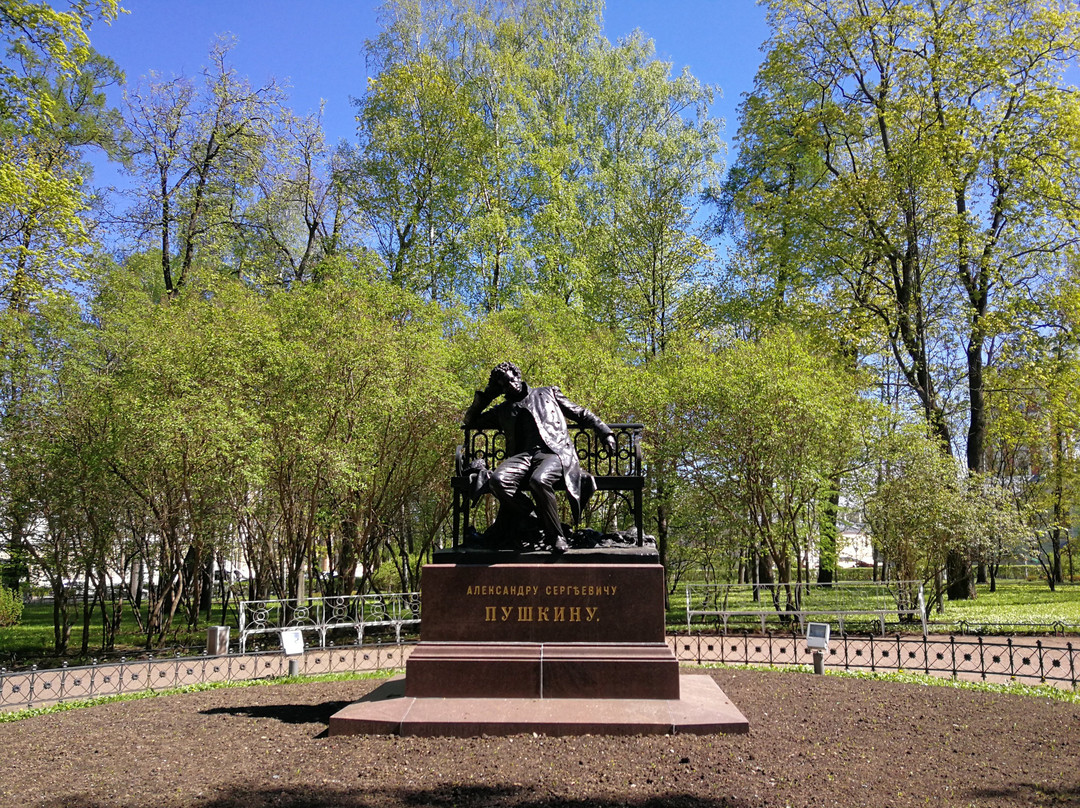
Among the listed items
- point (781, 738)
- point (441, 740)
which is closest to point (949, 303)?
point (781, 738)

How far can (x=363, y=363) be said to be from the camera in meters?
15.7

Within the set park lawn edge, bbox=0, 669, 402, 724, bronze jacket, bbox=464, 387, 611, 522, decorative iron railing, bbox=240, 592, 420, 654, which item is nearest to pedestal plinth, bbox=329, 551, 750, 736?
bronze jacket, bbox=464, 387, 611, 522

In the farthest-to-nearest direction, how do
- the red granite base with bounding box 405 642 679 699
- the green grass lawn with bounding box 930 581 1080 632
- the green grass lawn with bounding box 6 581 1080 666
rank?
the green grass lawn with bounding box 930 581 1080 632 → the green grass lawn with bounding box 6 581 1080 666 → the red granite base with bounding box 405 642 679 699

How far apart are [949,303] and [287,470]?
1836 cm

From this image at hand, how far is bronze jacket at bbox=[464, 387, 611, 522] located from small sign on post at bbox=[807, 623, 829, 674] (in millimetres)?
4690

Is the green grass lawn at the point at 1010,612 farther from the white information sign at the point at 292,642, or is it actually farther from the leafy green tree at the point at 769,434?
the white information sign at the point at 292,642

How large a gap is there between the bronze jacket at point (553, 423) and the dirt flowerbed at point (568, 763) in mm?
2551

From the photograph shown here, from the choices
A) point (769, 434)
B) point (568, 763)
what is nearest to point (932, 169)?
point (769, 434)

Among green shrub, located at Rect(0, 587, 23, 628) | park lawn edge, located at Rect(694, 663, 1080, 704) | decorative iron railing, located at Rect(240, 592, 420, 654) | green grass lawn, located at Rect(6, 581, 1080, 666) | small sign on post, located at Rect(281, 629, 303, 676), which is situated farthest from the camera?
green shrub, located at Rect(0, 587, 23, 628)

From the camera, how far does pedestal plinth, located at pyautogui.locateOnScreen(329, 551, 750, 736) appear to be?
6820mm

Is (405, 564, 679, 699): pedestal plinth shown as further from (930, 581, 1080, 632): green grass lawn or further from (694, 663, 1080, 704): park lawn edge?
(930, 581, 1080, 632): green grass lawn

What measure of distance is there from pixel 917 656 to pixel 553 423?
8.80m

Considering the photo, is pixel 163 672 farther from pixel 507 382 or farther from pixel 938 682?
pixel 938 682

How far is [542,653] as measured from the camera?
7.30 metres
